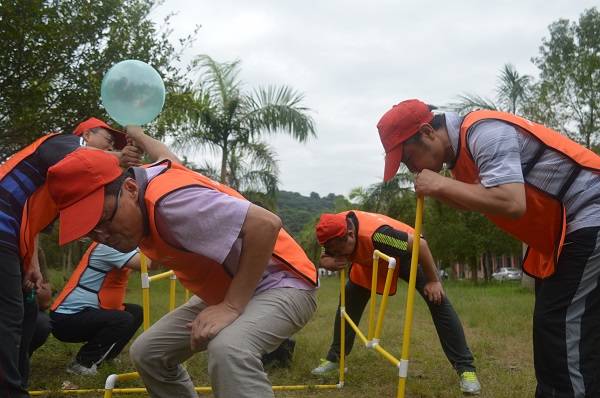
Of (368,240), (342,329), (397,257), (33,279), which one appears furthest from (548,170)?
(342,329)

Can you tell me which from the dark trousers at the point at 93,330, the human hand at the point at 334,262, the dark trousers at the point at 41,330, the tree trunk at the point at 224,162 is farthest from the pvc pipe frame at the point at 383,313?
the tree trunk at the point at 224,162

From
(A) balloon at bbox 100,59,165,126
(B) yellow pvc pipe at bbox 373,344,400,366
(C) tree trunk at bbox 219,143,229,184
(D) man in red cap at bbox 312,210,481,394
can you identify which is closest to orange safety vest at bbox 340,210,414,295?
(D) man in red cap at bbox 312,210,481,394

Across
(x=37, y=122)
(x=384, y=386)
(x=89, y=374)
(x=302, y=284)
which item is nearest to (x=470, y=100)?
(x=37, y=122)

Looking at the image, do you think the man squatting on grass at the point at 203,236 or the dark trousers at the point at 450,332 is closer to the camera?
the man squatting on grass at the point at 203,236

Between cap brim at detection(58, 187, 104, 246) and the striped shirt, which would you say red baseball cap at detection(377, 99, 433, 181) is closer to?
the striped shirt

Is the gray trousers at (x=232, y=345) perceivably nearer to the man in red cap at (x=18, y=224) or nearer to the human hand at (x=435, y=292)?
the man in red cap at (x=18, y=224)

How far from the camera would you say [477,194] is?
84.3 inches

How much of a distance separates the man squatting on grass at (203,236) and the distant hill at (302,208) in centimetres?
3350

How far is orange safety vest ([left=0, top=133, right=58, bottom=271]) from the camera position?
2469 mm

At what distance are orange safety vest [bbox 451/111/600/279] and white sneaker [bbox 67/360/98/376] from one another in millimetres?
3286

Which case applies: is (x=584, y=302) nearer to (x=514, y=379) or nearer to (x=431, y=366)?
(x=514, y=379)

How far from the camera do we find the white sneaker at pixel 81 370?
14.4 ft

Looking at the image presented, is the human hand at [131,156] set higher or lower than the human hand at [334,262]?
higher

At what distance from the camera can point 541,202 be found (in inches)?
91.4
